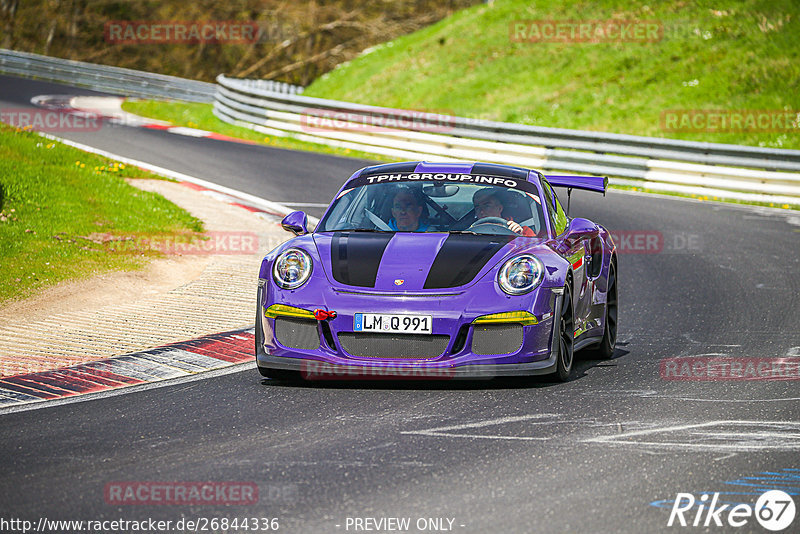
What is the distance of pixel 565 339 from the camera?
7.43 metres

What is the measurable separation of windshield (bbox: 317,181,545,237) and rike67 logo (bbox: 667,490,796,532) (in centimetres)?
328

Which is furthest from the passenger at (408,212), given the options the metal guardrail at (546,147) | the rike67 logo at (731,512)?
the metal guardrail at (546,147)

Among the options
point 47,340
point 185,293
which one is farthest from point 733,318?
point 47,340

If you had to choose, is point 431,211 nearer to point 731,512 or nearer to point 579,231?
point 579,231

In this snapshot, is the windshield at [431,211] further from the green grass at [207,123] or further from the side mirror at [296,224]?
the green grass at [207,123]

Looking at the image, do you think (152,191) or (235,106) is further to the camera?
(235,106)

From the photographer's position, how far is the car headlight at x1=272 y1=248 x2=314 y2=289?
723 cm

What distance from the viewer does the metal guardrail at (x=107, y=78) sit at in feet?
119

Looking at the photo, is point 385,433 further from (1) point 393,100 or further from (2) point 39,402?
(1) point 393,100

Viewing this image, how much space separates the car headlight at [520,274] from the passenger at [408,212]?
3.22 feet

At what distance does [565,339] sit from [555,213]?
1.34m

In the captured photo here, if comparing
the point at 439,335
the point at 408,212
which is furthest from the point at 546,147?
the point at 439,335

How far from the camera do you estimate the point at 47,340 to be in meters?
8.65

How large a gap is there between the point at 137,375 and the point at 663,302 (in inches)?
212
